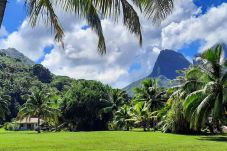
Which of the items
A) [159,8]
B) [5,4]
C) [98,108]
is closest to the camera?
[5,4]

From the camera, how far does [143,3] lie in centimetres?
981

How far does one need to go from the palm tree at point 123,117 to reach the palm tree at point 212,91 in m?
33.1

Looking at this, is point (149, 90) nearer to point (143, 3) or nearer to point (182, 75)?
point (182, 75)

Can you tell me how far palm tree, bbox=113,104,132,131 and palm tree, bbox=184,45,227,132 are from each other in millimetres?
33149

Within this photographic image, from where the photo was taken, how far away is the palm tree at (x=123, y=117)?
7316cm

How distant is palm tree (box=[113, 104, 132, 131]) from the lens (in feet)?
240

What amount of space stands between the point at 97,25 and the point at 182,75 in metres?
45.9

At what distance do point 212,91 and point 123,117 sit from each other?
37.2 m

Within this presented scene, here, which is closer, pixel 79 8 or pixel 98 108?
pixel 79 8

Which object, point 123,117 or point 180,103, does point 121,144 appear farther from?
point 123,117

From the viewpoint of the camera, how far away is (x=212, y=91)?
37812 mm

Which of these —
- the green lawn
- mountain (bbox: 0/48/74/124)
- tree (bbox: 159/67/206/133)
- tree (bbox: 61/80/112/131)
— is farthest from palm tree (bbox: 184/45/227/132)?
mountain (bbox: 0/48/74/124)

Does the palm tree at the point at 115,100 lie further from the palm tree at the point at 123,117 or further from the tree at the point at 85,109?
the palm tree at the point at 123,117

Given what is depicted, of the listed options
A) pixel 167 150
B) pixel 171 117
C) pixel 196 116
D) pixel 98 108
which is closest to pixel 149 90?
pixel 98 108
